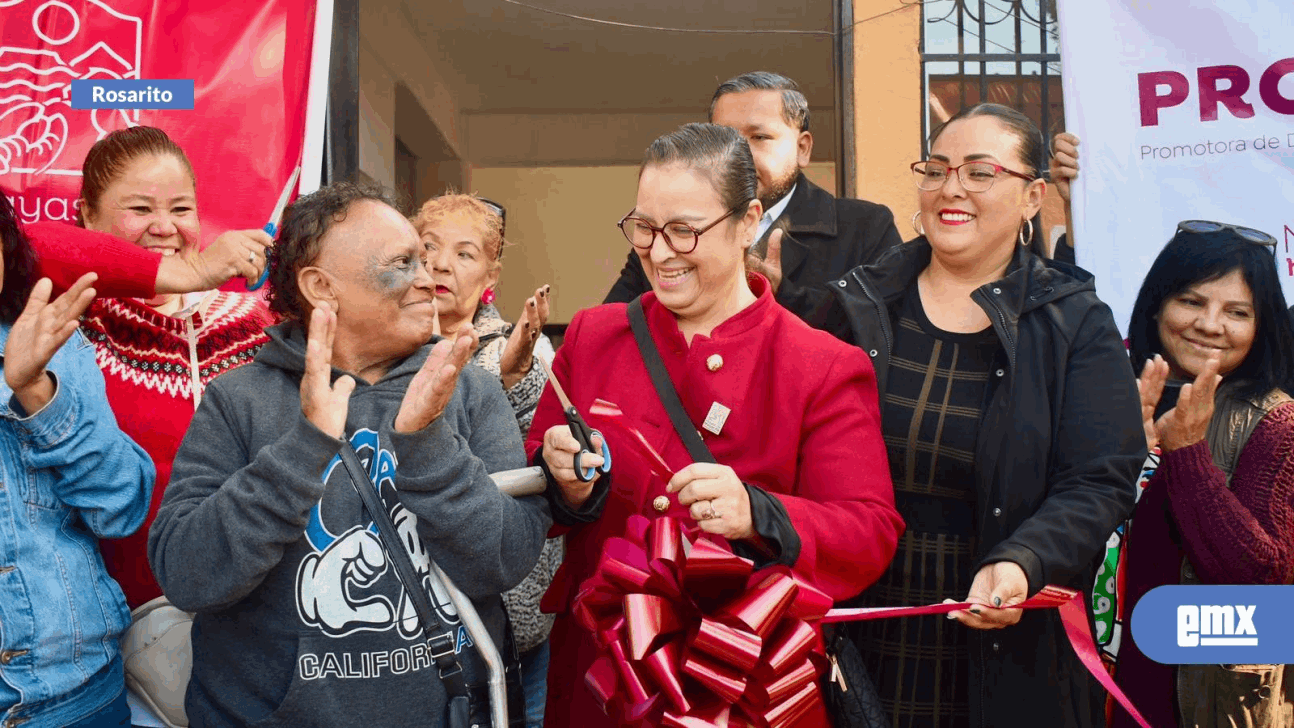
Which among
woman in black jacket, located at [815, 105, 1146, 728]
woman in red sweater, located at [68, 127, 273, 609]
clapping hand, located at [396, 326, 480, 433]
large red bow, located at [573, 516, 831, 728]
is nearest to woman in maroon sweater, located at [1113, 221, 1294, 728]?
woman in black jacket, located at [815, 105, 1146, 728]

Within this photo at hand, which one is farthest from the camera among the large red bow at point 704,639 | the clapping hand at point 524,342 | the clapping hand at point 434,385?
the clapping hand at point 524,342

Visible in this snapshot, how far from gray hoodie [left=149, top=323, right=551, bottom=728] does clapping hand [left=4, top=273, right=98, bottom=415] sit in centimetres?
30

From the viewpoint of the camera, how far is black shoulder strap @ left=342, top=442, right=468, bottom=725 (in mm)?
2295

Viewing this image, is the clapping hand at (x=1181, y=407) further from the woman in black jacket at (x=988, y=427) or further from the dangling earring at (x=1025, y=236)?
the dangling earring at (x=1025, y=236)

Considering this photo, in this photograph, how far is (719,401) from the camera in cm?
245

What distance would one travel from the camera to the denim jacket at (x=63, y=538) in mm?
2471

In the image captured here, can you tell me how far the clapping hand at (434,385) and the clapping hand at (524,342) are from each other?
33.0 inches

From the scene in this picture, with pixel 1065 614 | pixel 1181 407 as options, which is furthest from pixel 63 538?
pixel 1181 407

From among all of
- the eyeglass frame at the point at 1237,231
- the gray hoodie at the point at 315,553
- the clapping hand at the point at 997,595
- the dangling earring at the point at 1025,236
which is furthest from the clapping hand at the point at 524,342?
the eyeglass frame at the point at 1237,231

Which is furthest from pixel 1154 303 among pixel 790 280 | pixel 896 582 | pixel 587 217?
pixel 587 217

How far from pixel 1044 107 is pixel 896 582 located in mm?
3772

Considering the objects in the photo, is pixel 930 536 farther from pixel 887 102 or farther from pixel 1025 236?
pixel 887 102

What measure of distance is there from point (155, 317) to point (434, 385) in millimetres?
1119

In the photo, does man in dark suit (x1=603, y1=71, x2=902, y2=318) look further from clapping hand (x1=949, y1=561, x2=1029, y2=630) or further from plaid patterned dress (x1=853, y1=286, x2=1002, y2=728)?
clapping hand (x1=949, y1=561, x2=1029, y2=630)
